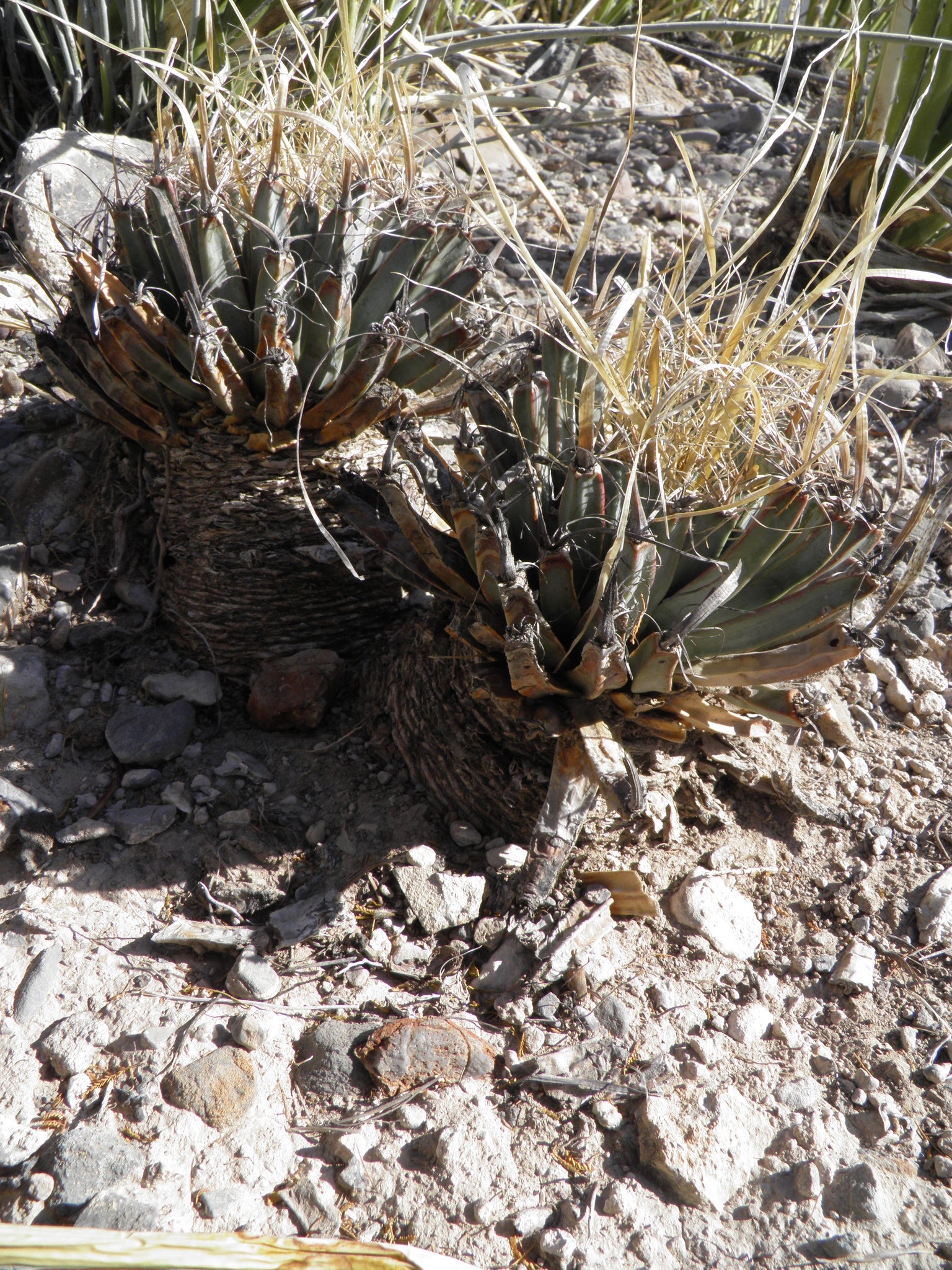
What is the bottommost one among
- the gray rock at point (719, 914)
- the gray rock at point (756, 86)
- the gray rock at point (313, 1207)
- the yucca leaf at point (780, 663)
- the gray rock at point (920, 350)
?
the gray rock at point (313, 1207)

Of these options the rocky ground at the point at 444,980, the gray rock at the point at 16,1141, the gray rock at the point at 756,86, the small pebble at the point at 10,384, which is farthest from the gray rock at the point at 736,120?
the gray rock at the point at 16,1141

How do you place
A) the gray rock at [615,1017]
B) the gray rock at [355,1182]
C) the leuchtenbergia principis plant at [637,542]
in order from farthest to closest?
the gray rock at [615,1017] → the leuchtenbergia principis plant at [637,542] → the gray rock at [355,1182]

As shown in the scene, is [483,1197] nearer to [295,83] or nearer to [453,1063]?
[453,1063]

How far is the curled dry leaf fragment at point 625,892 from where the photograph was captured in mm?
1869

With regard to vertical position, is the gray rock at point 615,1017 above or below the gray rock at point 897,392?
below

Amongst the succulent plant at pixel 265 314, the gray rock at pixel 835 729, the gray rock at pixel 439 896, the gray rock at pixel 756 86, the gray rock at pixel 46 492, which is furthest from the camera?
the gray rock at pixel 756 86

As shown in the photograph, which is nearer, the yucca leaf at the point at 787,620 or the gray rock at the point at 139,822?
the yucca leaf at the point at 787,620

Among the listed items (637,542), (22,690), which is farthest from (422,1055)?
(22,690)

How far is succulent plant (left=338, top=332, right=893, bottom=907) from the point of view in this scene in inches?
64.2

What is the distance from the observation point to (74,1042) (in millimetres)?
1660

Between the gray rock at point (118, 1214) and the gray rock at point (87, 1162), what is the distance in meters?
0.03

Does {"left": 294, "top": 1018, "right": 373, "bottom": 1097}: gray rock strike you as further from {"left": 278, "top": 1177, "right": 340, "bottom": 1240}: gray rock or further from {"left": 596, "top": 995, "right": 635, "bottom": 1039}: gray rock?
{"left": 596, "top": 995, "right": 635, "bottom": 1039}: gray rock

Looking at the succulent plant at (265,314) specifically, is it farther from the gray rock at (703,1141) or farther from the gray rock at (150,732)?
the gray rock at (703,1141)

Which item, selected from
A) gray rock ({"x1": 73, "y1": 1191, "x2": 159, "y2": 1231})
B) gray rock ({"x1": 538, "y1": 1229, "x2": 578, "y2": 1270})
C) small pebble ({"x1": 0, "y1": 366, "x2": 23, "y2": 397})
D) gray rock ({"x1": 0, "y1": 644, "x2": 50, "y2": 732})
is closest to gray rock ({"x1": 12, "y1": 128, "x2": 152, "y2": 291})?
small pebble ({"x1": 0, "y1": 366, "x2": 23, "y2": 397})
